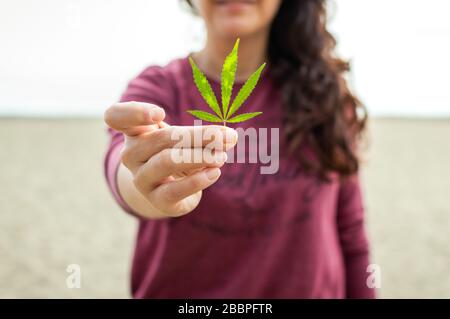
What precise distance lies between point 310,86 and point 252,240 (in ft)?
0.99

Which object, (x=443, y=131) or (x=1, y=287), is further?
(x=443, y=131)

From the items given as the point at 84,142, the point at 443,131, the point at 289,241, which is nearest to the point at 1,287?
the point at 289,241

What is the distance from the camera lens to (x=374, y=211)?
4.31 metres

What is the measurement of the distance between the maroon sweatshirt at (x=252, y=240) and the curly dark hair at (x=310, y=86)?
0.03 m

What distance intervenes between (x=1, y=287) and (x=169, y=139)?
8.29 feet

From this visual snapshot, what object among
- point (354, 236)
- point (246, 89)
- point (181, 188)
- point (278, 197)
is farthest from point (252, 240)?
point (246, 89)

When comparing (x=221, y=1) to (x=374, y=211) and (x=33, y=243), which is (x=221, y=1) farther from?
(x=374, y=211)

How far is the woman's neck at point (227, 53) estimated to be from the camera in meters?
0.64

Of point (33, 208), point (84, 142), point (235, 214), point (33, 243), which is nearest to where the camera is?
point (235, 214)

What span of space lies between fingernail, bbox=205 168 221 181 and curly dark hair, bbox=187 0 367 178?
1.86 feet

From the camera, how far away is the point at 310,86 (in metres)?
0.97

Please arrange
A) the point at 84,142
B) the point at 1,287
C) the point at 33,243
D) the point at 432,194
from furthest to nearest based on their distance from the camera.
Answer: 1. the point at 84,142
2. the point at 432,194
3. the point at 33,243
4. the point at 1,287

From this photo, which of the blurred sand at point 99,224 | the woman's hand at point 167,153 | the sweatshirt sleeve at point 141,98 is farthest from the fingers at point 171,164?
the blurred sand at point 99,224

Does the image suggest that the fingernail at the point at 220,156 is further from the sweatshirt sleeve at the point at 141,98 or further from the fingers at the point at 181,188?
the sweatshirt sleeve at the point at 141,98
